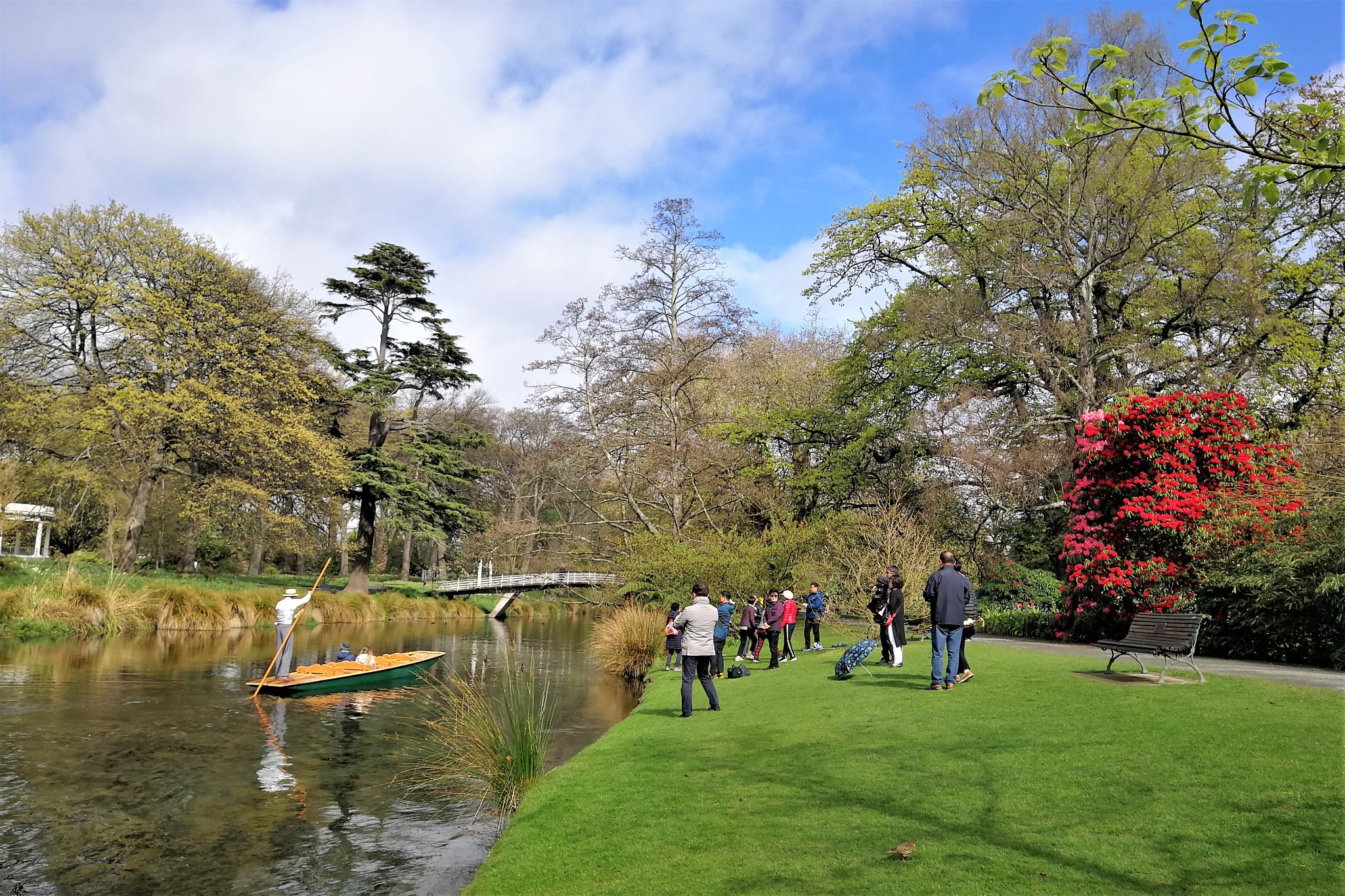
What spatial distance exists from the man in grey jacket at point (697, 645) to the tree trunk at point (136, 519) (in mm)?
26009

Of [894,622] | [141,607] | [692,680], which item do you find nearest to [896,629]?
[894,622]

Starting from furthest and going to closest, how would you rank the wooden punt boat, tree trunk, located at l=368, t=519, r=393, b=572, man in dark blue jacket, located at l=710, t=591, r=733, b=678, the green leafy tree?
tree trunk, located at l=368, t=519, r=393, b=572 < the wooden punt boat < man in dark blue jacket, located at l=710, t=591, r=733, b=678 < the green leafy tree

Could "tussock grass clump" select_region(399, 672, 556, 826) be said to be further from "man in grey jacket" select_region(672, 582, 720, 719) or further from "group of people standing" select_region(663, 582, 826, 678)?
"group of people standing" select_region(663, 582, 826, 678)

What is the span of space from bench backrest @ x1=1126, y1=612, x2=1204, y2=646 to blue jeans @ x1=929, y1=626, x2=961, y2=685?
2291 millimetres

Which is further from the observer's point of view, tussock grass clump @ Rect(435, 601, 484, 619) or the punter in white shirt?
tussock grass clump @ Rect(435, 601, 484, 619)

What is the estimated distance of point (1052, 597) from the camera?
24094 mm

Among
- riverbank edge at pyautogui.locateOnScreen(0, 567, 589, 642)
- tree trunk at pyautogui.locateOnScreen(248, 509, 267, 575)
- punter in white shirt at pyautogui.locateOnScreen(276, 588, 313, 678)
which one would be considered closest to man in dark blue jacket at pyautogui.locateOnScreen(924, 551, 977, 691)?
punter in white shirt at pyautogui.locateOnScreen(276, 588, 313, 678)

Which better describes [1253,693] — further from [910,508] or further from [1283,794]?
[910,508]

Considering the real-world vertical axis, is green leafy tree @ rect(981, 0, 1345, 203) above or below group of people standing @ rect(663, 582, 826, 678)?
above

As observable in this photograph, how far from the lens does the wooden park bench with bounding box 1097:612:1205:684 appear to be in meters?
9.86

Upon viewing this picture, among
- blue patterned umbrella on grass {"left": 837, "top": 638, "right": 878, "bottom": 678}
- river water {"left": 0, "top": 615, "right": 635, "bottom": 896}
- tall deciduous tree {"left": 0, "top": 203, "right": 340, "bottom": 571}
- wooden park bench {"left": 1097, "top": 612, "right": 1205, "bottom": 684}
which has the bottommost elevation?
river water {"left": 0, "top": 615, "right": 635, "bottom": 896}

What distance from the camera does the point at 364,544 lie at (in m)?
40.6

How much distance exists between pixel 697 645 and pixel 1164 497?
33.0ft

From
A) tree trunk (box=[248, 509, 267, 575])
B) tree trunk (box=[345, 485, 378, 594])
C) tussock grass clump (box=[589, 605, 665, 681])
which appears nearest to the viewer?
tussock grass clump (box=[589, 605, 665, 681])
